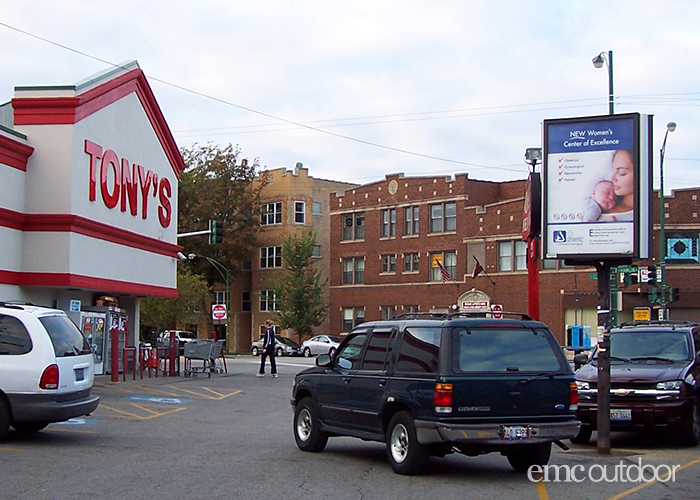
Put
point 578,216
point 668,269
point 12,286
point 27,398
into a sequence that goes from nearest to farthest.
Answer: point 27,398, point 578,216, point 12,286, point 668,269

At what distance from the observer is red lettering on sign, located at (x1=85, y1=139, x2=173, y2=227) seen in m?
23.1

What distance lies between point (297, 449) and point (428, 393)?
3.66 meters

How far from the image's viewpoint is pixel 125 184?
83.8ft

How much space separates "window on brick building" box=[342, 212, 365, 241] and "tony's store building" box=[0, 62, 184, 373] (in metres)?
37.9

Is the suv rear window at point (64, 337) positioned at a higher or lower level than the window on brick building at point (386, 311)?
higher

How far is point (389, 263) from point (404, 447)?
52.5 meters

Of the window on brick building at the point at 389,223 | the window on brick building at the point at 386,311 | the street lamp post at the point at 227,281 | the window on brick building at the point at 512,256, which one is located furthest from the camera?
the street lamp post at the point at 227,281

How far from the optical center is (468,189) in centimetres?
5866

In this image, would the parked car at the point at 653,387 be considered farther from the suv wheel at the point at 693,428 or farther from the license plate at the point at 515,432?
the license plate at the point at 515,432

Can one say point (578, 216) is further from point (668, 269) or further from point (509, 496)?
A: point (668, 269)

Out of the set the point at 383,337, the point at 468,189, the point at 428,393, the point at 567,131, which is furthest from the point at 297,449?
the point at 468,189

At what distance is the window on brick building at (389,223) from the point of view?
62.8 m

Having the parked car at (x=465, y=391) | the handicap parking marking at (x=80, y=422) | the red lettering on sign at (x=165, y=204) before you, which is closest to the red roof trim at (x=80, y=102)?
the red lettering on sign at (x=165, y=204)

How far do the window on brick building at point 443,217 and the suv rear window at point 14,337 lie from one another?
4746 cm
